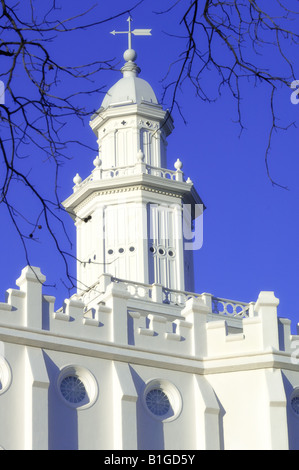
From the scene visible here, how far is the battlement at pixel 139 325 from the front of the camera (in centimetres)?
3131

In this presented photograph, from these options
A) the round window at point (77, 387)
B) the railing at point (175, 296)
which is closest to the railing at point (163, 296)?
the railing at point (175, 296)

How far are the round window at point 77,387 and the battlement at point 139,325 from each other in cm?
99

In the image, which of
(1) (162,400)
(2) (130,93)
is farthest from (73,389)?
(2) (130,93)

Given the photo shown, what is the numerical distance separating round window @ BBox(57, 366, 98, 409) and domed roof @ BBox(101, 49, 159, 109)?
1872 centimetres

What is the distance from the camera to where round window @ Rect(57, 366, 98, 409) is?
31000 mm

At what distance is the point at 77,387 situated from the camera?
3138 cm

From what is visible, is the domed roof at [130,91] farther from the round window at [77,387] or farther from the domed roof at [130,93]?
the round window at [77,387]

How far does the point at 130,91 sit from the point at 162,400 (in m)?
19.5

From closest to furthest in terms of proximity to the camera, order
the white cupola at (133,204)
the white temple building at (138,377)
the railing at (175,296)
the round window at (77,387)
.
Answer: the white temple building at (138,377) < the round window at (77,387) < the railing at (175,296) < the white cupola at (133,204)

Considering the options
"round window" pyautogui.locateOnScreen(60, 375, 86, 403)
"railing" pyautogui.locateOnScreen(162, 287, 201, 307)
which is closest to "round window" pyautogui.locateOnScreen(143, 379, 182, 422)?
"round window" pyautogui.locateOnScreen(60, 375, 86, 403)

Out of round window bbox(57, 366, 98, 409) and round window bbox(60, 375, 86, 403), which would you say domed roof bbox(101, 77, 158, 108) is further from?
round window bbox(60, 375, 86, 403)

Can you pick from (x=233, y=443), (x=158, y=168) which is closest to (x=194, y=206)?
(x=158, y=168)
